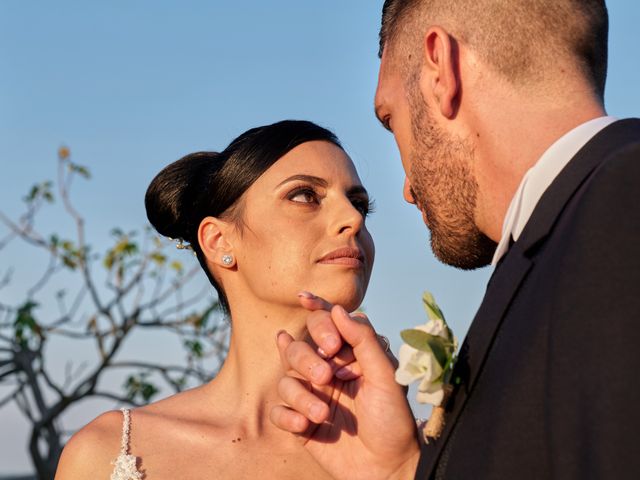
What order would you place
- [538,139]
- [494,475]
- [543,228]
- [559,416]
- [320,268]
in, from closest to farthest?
[559,416] → [494,475] → [543,228] → [538,139] → [320,268]

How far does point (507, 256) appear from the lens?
2203 millimetres

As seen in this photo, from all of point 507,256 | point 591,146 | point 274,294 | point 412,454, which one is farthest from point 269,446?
point 591,146

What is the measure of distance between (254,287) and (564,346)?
2.78 meters

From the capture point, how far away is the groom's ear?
8.25 ft

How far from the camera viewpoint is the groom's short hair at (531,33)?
97.4 inches

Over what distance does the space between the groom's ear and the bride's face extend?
1719 mm

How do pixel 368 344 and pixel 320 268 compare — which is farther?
pixel 320 268

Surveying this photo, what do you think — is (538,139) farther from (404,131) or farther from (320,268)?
(320,268)

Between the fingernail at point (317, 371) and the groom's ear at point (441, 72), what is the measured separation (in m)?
0.84

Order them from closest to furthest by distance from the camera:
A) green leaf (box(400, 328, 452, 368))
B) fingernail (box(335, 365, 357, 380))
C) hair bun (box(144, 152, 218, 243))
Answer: green leaf (box(400, 328, 452, 368)) → fingernail (box(335, 365, 357, 380)) → hair bun (box(144, 152, 218, 243))

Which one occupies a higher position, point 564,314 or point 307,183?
point 307,183

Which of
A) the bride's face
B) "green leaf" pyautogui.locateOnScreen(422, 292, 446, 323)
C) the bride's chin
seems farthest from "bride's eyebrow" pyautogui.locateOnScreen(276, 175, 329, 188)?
"green leaf" pyautogui.locateOnScreen(422, 292, 446, 323)

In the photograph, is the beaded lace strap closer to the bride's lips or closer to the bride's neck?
the bride's neck

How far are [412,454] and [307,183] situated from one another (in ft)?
6.16
